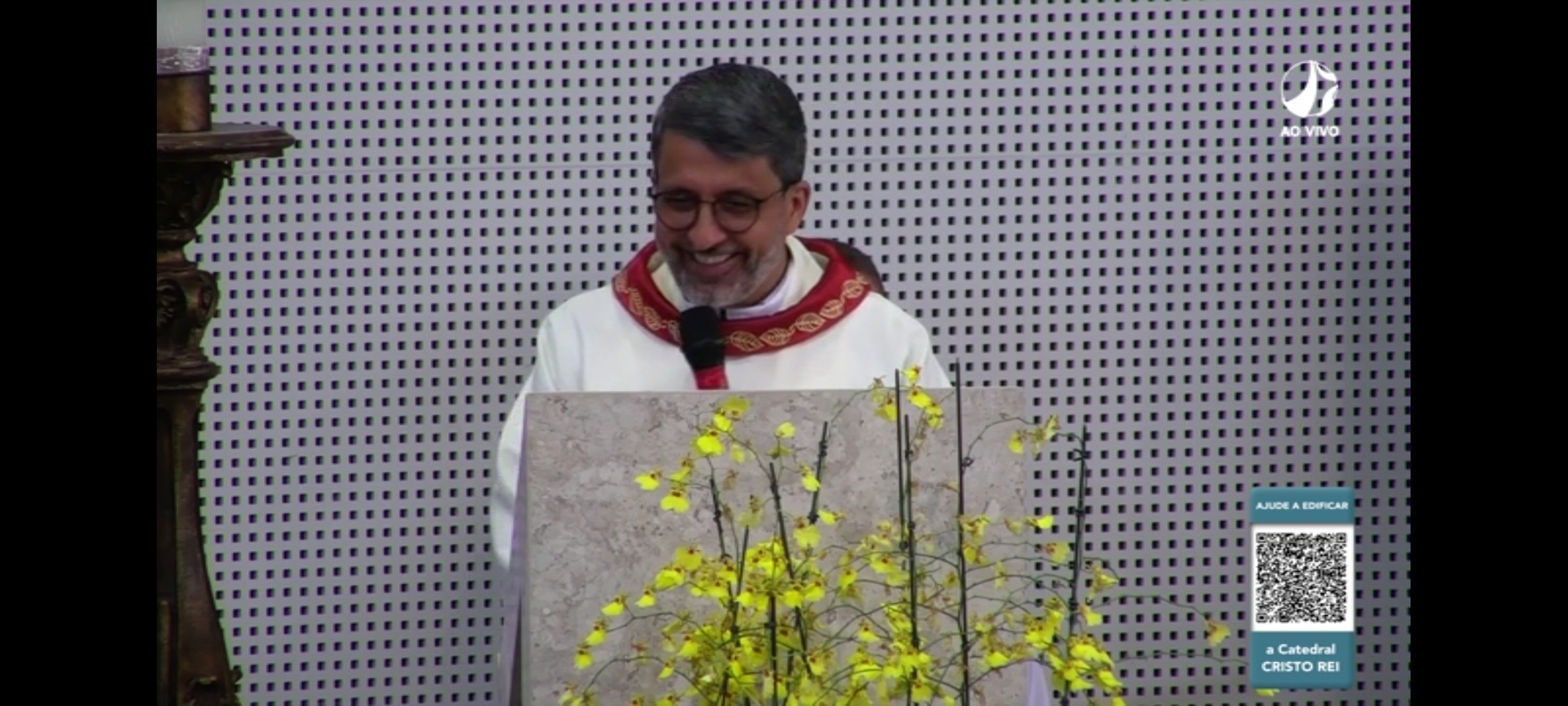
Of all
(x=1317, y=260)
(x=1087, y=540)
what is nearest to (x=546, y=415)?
(x=1087, y=540)

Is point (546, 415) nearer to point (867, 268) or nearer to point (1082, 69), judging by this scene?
point (867, 268)

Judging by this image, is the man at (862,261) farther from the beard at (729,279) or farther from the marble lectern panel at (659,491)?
the marble lectern panel at (659,491)

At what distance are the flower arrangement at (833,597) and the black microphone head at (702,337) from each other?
1.10 metres

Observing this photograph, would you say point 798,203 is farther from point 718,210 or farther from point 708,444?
point 708,444

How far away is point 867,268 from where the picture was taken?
4.73 meters

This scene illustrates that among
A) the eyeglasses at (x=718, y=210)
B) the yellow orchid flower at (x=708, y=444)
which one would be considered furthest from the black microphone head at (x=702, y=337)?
the yellow orchid flower at (x=708, y=444)

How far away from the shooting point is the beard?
14.9 ft

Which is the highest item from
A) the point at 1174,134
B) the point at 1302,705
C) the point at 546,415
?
the point at 1174,134

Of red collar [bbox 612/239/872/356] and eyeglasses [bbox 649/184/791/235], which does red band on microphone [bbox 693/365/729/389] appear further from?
eyeglasses [bbox 649/184/791/235]

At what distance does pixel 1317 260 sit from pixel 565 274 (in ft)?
5.41

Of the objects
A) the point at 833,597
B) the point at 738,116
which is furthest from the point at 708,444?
the point at 738,116

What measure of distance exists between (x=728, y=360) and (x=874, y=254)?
41 centimetres

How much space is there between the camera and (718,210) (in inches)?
177

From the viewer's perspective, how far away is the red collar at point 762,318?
4.58 meters
